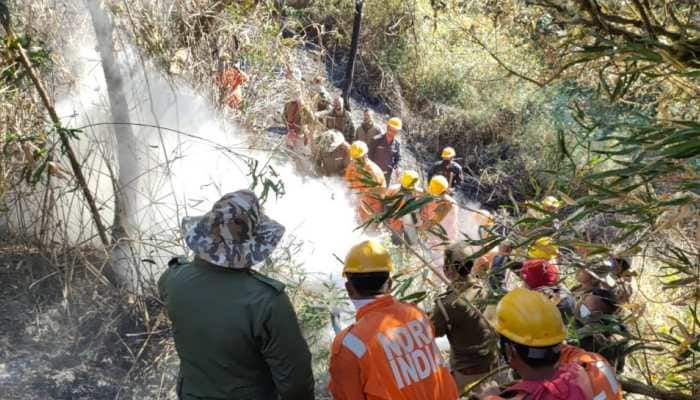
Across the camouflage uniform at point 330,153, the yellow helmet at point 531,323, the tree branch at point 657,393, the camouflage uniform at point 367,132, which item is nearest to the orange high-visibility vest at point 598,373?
the yellow helmet at point 531,323

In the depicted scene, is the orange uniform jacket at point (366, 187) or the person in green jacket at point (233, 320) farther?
the orange uniform jacket at point (366, 187)

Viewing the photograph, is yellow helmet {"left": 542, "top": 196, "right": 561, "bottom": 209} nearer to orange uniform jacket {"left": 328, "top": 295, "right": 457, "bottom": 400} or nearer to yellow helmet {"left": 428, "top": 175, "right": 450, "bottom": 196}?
orange uniform jacket {"left": 328, "top": 295, "right": 457, "bottom": 400}

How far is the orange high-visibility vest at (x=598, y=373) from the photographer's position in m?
2.35

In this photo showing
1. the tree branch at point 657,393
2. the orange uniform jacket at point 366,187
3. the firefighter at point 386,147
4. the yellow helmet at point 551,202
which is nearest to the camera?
the tree branch at point 657,393

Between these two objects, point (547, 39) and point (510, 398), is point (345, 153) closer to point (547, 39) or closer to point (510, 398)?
point (547, 39)

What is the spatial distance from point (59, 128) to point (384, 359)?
2.69 metres

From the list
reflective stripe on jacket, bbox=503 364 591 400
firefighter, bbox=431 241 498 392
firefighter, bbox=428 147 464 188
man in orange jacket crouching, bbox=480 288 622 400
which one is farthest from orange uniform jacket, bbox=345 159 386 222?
firefighter, bbox=428 147 464 188

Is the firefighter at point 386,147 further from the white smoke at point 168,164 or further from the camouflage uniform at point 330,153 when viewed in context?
the white smoke at point 168,164

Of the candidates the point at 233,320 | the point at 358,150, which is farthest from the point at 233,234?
the point at 358,150

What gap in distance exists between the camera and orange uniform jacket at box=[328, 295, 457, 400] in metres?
2.78

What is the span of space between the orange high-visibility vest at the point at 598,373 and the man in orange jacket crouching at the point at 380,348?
0.57 meters

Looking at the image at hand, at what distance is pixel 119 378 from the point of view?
178 inches

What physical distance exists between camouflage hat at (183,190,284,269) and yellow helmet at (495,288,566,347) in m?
1.04

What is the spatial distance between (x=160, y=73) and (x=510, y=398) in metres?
4.78
